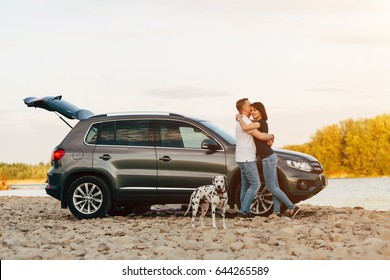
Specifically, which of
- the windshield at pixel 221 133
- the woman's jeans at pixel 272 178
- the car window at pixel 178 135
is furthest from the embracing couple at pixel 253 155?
the car window at pixel 178 135

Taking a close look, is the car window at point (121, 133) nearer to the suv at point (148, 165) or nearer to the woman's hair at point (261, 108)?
the suv at point (148, 165)

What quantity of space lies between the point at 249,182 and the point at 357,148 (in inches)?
1299

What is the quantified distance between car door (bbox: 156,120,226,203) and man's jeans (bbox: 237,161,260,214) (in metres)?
0.49

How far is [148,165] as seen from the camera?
13.6 meters

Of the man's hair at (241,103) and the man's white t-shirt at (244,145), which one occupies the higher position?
the man's hair at (241,103)

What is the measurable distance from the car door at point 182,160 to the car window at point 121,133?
26cm

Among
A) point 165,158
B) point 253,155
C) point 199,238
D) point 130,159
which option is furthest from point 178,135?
point 199,238

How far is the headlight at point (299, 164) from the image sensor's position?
44.6 feet

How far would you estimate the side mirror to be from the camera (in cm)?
1341

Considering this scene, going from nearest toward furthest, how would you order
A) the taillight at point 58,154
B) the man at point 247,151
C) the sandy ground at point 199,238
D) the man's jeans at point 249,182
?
the sandy ground at point 199,238, the man at point 247,151, the man's jeans at point 249,182, the taillight at point 58,154

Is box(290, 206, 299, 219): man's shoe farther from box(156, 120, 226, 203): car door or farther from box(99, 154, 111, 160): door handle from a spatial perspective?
box(99, 154, 111, 160): door handle

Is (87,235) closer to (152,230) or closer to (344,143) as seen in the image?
(152,230)
